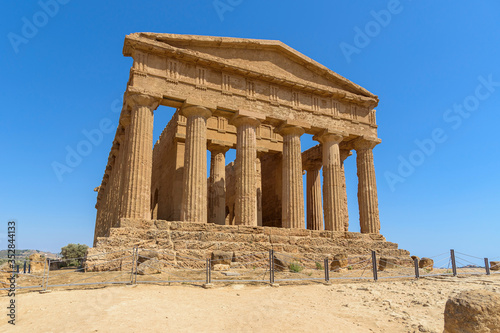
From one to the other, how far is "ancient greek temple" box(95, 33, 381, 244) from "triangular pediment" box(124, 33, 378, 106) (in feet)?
0.18

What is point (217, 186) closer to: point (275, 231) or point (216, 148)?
point (216, 148)

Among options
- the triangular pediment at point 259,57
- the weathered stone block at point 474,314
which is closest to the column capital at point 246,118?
the triangular pediment at point 259,57

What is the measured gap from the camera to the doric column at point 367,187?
69.8 feet

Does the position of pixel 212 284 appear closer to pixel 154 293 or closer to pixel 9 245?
pixel 154 293

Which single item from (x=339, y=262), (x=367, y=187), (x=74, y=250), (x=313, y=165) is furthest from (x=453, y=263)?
(x=74, y=250)

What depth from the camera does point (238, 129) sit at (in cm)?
1930

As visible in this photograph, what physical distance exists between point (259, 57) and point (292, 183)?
6809 mm

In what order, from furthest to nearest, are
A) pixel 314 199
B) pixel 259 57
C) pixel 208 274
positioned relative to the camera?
1. pixel 314 199
2. pixel 259 57
3. pixel 208 274

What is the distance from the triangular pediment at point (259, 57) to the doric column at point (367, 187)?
2.69 m

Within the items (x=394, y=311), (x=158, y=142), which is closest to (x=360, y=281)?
Answer: (x=394, y=311)

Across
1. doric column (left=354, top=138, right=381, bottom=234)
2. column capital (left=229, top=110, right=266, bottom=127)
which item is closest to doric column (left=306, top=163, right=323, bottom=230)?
doric column (left=354, top=138, right=381, bottom=234)

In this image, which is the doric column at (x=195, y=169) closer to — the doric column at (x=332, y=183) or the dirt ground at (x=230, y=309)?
the dirt ground at (x=230, y=309)

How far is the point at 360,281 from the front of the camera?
12375mm

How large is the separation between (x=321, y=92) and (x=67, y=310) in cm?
1715
